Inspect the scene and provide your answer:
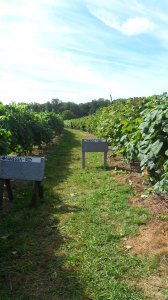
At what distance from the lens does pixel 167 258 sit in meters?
4.82

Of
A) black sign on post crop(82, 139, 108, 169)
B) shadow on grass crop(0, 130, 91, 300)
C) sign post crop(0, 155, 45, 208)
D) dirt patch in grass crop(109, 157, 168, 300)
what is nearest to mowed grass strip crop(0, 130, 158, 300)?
shadow on grass crop(0, 130, 91, 300)

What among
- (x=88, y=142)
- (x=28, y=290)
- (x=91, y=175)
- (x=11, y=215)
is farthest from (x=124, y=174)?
(x=28, y=290)

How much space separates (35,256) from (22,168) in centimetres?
254

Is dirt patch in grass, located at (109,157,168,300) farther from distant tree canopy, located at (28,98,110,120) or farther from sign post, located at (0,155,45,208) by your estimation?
distant tree canopy, located at (28,98,110,120)

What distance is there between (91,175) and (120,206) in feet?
11.8

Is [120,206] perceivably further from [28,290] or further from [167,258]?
[28,290]

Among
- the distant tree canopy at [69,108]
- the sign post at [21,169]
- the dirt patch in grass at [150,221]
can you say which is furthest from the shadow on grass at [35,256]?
the distant tree canopy at [69,108]

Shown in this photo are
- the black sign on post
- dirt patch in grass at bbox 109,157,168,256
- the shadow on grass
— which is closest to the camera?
the shadow on grass

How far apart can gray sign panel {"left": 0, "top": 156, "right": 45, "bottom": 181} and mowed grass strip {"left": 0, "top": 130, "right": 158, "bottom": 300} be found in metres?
0.61

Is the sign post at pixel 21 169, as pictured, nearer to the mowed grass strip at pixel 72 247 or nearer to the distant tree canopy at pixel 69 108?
the mowed grass strip at pixel 72 247

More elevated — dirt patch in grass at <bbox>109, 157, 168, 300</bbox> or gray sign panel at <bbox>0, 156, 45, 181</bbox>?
gray sign panel at <bbox>0, 156, 45, 181</bbox>

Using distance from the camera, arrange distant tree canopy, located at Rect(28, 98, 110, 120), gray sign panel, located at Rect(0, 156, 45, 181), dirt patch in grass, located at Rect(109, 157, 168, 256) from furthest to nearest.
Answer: distant tree canopy, located at Rect(28, 98, 110, 120) → gray sign panel, located at Rect(0, 156, 45, 181) → dirt patch in grass, located at Rect(109, 157, 168, 256)

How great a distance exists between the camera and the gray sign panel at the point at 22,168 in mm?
7332

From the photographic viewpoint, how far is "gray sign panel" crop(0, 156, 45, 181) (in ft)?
24.1
